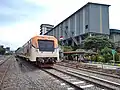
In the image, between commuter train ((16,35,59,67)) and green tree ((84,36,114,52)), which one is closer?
commuter train ((16,35,59,67))

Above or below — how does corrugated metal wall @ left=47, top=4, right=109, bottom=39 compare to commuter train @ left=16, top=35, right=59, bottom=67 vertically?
above

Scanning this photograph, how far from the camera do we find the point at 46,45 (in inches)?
707

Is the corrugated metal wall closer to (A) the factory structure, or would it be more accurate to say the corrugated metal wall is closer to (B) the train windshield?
(A) the factory structure

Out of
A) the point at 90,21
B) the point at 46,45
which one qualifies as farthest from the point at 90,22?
the point at 46,45

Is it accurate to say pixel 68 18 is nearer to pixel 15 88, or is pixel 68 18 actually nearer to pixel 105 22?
pixel 105 22

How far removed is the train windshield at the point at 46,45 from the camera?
17656mm

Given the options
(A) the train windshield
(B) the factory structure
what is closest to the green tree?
(B) the factory structure

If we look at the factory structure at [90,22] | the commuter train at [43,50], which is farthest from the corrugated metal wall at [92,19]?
the commuter train at [43,50]

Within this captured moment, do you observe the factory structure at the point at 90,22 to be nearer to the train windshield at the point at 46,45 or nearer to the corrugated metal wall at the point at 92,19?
the corrugated metal wall at the point at 92,19

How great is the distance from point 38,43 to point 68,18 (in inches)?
3233

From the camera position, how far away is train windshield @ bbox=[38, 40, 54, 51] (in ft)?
57.9

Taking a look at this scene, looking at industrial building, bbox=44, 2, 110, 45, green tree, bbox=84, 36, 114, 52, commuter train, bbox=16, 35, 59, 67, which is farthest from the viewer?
Answer: industrial building, bbox=44, 2, 110, 45

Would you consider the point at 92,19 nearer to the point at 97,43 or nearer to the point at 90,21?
the point at 90,21

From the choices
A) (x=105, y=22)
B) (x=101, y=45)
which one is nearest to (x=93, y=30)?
(x=105, y=22)
